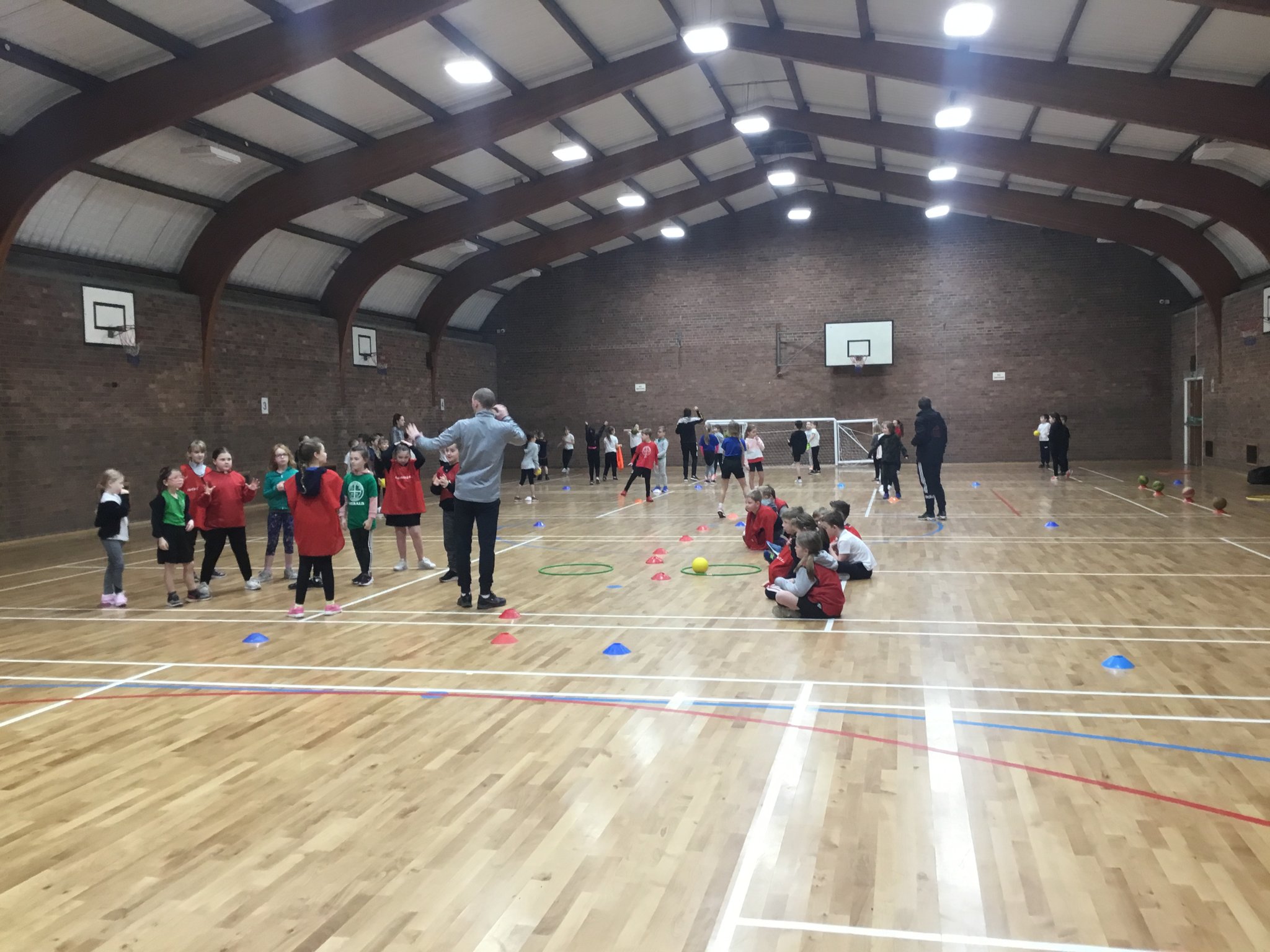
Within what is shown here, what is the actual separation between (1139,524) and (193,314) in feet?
58.2

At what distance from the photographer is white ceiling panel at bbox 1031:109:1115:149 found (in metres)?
17.4

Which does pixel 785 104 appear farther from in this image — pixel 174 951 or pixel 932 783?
pixel 174 951

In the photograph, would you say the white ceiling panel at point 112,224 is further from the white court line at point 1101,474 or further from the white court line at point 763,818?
the white court line at point 1101,474

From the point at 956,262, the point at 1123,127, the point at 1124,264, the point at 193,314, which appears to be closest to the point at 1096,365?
the point at 1124,264

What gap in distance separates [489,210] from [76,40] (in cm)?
1099

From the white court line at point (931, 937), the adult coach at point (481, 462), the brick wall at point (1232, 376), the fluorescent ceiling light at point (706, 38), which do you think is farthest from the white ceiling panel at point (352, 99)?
the brick wall at point (1232, 376)

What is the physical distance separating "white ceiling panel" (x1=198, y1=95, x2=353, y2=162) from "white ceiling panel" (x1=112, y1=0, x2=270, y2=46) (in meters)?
1.82

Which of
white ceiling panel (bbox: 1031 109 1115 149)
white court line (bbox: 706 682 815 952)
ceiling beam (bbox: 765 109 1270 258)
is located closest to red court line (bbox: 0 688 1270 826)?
white court line (bbox: 706 682 815 952)

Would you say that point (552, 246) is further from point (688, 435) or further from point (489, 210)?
point (688, 435)

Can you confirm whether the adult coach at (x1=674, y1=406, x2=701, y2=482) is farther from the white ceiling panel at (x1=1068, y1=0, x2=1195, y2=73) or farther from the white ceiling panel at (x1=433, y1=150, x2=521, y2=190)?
the white ceiling panel at (x1=1068, y1=0, x2=1195, y2=73)

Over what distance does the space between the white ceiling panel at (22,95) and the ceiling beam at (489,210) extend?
9806mm

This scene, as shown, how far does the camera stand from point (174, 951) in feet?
10.4

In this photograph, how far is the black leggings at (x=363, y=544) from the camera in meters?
10.4

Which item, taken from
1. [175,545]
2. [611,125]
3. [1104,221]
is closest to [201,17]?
[175,545]
